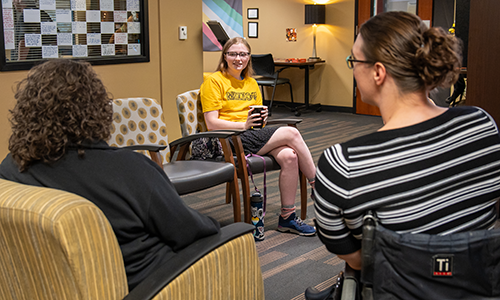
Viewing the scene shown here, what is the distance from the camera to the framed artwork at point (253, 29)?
8.93m

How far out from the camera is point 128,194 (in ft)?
4.25

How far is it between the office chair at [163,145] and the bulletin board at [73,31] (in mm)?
1212

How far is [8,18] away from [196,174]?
2.14 metres

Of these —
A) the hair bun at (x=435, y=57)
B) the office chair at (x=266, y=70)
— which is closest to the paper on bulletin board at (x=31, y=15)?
the hair bun at (x=435, y=57)

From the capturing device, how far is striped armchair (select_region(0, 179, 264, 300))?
1102 millimetres

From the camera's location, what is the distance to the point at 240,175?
118 inches

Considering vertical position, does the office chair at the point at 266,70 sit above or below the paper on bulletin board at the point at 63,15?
below

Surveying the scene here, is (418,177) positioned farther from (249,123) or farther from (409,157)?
(249,123)

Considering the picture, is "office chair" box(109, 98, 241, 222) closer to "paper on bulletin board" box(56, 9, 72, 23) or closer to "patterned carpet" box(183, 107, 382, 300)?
"patterned carpet" box(183, 107, 382, 300)

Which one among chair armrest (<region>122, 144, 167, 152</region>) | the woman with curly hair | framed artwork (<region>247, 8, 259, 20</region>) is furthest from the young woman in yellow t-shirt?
framed artwork (<region>247, 8, 259, 20</region>)

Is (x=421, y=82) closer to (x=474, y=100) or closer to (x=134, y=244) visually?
(x=134, y=244)

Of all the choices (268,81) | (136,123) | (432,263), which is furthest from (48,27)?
(268,81)

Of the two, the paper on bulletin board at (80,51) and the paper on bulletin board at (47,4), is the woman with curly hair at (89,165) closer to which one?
the paper on bulletin board at (47,4)

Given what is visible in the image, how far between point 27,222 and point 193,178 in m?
1.57
